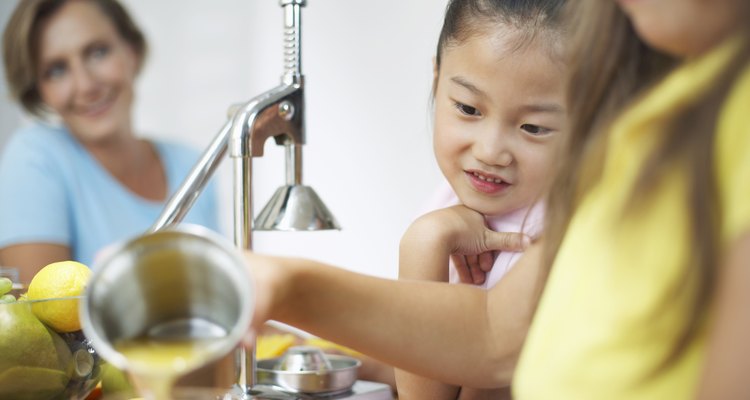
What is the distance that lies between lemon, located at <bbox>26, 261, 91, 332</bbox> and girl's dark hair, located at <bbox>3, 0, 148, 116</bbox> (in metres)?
1.95

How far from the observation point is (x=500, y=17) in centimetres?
124

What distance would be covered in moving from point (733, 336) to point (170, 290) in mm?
397

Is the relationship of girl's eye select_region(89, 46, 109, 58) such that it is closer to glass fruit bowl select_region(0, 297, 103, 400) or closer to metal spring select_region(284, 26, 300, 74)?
metal spring select_region(284, 26, 300, 74)

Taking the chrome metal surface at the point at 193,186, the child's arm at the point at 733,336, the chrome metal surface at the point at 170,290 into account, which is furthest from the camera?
the chrome metal surface at the point at 193,186

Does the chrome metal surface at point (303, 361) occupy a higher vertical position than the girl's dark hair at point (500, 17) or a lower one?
lower

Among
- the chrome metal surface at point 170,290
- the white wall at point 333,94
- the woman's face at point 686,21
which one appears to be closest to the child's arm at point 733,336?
the woman's face at point 686,21

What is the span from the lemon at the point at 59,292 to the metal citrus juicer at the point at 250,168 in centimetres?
11

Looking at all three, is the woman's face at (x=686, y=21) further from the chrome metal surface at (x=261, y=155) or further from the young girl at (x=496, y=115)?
the chrome metal surface at (x=261, y=155)

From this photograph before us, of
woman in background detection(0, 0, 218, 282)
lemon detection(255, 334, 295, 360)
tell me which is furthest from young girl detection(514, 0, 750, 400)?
woman in background detection(0, 0, 218, 282)

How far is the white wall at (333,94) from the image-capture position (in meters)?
2.66

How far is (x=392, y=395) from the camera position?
1.38 m

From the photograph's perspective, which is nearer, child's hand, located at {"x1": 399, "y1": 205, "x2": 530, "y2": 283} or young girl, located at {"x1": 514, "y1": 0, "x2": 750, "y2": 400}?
young girl, located at {"x1": 514, "y1": 0, "x2": 750, "y2": 400}

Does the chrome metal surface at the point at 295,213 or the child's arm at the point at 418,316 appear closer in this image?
the child's arm at the point at 418,316

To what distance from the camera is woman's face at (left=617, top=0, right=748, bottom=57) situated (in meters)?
0.61
